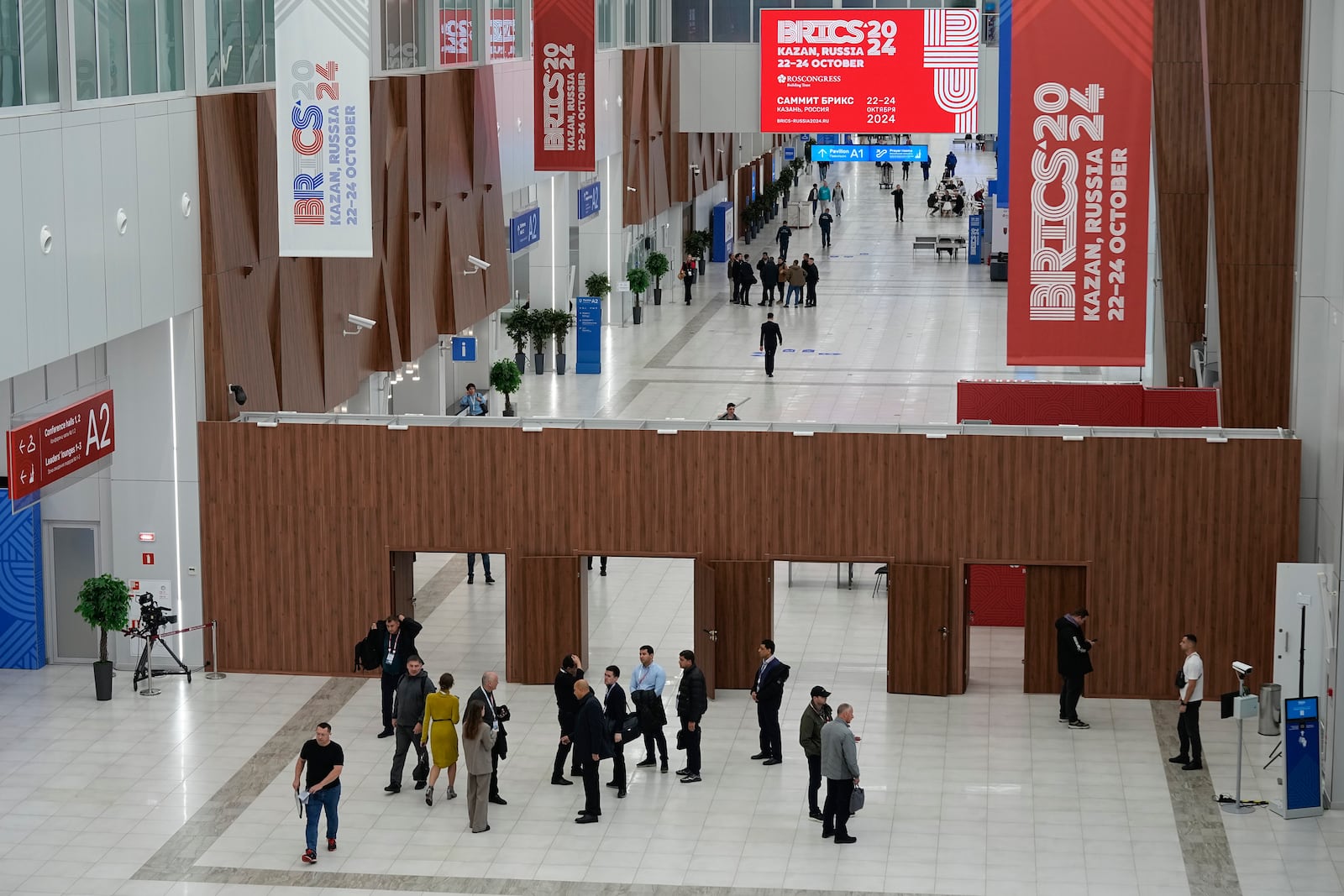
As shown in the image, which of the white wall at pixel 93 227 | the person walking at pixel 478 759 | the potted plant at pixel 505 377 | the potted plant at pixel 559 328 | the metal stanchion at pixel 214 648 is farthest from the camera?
the potted plant at pixel 559 328

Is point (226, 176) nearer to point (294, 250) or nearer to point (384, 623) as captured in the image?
point (294, 250)

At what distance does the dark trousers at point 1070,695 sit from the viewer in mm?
16031

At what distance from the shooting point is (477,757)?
13.5m

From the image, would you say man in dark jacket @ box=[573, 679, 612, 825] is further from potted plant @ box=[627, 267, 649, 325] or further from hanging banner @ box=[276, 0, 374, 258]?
potted plant @ box=[627, 267, 649, 325]

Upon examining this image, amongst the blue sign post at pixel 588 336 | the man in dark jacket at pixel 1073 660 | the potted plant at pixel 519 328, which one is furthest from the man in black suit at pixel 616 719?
the blue sign post at pixel 588 336

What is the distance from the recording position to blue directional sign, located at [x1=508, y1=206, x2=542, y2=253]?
29.6 metres

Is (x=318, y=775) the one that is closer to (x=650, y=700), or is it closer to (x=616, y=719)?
(x=616, y=719)

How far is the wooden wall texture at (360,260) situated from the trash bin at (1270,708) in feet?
31.8

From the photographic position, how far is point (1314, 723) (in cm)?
1395

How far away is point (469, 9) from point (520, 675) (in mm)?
11603

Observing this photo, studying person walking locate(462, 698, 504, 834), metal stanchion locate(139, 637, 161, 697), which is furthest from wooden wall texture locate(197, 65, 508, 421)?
person walking locate(462, 698, 504, 834)

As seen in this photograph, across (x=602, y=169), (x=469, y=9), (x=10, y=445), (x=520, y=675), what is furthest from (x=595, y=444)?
(x=602, y=169)

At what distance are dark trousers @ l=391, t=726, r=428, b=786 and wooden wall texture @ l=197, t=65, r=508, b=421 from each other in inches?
178

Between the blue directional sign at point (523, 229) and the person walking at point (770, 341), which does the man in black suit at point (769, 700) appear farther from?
the person walking at point (770, 341)
